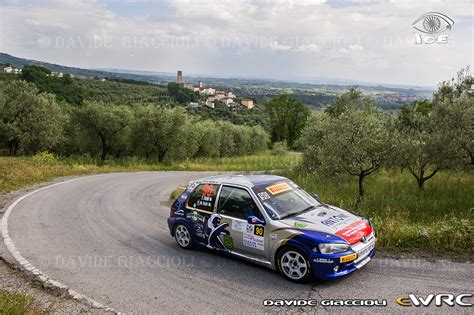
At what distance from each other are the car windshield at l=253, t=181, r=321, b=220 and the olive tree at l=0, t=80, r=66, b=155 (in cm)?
2995

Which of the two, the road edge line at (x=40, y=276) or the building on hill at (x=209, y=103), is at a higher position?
the building on hill at (x=209, y=103)

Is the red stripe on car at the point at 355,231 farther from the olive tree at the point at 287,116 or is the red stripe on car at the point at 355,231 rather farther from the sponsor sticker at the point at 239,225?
the olive tree at the point at 287,116

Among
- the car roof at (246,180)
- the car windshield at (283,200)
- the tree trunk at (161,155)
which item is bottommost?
the tree trunk at (161,155)

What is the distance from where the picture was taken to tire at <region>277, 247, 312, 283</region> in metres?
6.07

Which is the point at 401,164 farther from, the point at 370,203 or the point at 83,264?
the point at 83,264

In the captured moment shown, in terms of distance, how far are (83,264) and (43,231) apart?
3.10m

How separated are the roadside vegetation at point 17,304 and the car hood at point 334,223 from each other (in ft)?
13.8

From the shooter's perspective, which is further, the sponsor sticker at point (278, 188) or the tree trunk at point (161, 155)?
the tree trunk at point (161, 155)

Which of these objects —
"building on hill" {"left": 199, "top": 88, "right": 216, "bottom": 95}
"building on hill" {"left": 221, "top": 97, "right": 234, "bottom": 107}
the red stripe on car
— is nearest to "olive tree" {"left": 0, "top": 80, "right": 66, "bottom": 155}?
the red stripe on car

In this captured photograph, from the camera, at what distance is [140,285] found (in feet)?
20.8

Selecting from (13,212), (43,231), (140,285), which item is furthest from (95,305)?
(13,212)

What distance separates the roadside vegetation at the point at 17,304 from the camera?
16.5 feet

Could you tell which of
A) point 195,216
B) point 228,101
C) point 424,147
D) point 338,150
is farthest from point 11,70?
point 195,216

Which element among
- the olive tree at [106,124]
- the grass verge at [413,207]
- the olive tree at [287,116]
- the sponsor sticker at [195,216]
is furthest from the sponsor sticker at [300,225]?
the olive tree at [287,116]
